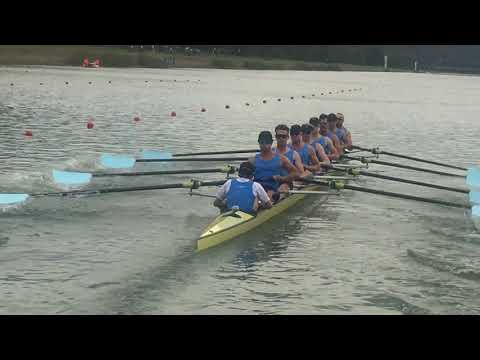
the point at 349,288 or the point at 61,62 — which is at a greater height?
→ the point at 61,62

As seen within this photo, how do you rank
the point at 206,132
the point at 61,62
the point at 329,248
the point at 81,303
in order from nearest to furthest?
the point at 81,303, the point at 329,248, the point at 206,132, the point at 61,62

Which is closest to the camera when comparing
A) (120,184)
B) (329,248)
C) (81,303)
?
(81,303)

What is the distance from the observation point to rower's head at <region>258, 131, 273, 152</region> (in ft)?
47.7

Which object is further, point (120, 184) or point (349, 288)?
point (120, 184)

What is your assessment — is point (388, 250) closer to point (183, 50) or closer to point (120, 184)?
point (120, 184)

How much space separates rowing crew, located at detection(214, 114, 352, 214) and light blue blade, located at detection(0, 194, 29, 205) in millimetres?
4227

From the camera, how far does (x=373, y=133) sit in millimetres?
37188

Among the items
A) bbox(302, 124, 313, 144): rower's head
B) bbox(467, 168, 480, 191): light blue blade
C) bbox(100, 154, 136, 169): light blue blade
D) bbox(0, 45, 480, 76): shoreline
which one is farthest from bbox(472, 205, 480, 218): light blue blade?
bbox(0, 45, 480, 76): shoreline

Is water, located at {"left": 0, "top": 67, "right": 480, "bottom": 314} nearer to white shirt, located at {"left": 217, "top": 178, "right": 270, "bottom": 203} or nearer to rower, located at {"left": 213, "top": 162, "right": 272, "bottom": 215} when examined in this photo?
rower, located at {"left": 213, "top": 162, "right": 272, "bottom": 215}

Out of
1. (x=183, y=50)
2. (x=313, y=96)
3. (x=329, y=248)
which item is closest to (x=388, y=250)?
(x=329, y=248)

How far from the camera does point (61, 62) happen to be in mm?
107688

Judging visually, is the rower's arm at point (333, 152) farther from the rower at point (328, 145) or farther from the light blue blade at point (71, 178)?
A: the light blue blade at point (71, 178)

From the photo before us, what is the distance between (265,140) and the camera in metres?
14.7

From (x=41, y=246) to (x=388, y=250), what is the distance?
651 centimetres
